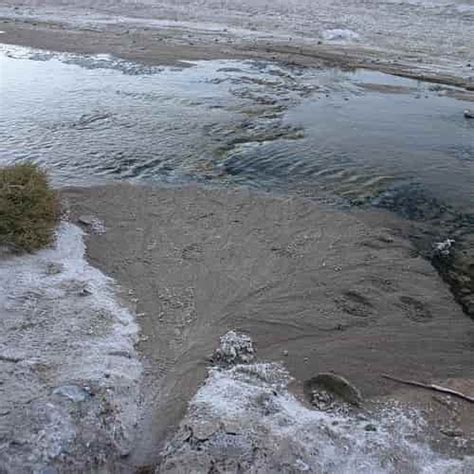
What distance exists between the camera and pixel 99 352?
6859 mm

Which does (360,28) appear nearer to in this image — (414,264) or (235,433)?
(414,264)

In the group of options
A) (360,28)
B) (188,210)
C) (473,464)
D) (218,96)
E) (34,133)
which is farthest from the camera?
(360,28)

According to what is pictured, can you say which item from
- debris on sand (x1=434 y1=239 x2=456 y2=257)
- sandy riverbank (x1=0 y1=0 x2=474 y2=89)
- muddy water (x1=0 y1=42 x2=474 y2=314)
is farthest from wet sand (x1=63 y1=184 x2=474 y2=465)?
sandy riverbank (x1=0 y1=0 x2=474 y2=89)

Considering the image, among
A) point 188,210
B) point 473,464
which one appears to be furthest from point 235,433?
point 188,210

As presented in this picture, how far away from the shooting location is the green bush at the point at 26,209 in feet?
28.2

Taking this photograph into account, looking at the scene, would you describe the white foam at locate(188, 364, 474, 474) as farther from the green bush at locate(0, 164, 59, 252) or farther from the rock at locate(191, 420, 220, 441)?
the green bush at locate(0, 164, 59, 252)

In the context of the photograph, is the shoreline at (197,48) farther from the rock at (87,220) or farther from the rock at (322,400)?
the rock at (322,400)

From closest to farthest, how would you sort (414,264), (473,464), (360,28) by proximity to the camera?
1. (473,464)
2. (414,264)
3. (360,28)

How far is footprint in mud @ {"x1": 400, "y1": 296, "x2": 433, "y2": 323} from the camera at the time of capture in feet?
25.1

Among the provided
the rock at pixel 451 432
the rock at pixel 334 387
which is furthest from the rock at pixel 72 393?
the rock at pixel 451 432

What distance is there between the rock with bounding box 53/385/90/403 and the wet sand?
2.08 ft

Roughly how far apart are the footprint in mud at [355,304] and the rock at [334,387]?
1.31 m

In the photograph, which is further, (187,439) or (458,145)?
(458,145)

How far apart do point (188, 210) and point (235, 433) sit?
5.01 meters
